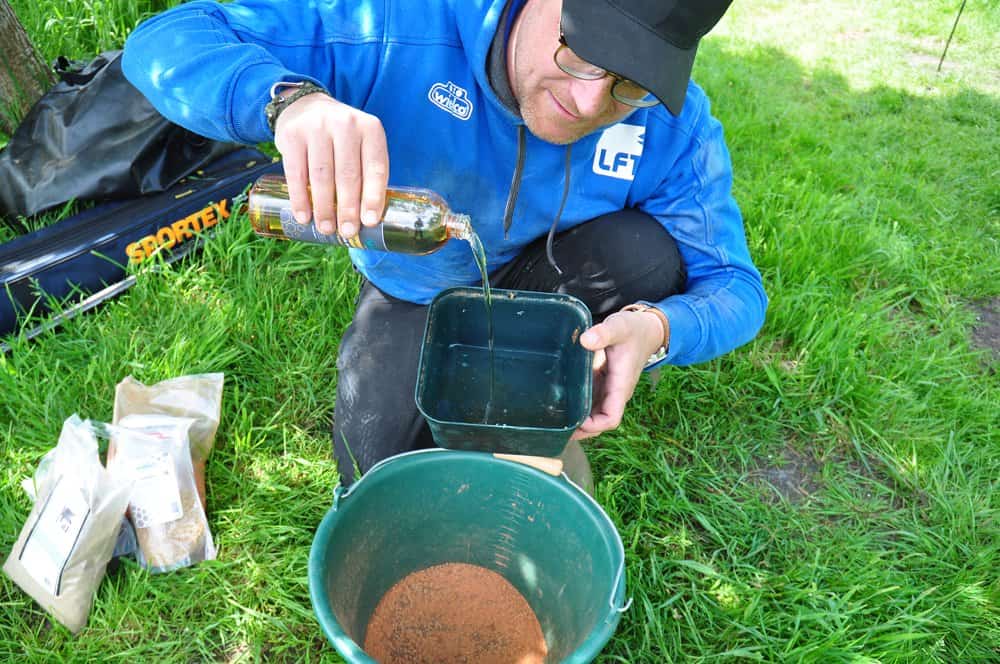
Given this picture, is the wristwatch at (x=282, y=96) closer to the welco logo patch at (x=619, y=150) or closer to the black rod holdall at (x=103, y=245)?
the welco logo patch at (x=619, y=150)

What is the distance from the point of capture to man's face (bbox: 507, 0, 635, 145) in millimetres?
1339

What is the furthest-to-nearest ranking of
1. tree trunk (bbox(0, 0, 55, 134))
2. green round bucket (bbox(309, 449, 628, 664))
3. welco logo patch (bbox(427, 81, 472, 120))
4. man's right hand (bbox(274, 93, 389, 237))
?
1. tree trunk (bbox(0, 0, 55, 134))
2. welco logo patch (bbox(427, 81, 472, 120))
3. green round bucket (bbox(309, 449, 628, 664))
4. man's right hand (bbox(274, 93, 389, 237))

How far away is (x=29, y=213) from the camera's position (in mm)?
2459

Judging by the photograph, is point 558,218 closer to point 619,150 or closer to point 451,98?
point 619,150

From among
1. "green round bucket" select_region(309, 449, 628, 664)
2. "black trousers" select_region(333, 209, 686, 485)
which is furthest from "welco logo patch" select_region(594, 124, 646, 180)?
"green round bucket" select_region(309, 449, 628, 664)

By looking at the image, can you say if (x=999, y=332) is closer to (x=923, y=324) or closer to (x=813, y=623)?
(x=923, y=324)

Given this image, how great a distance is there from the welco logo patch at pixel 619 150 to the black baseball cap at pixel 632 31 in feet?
1.40

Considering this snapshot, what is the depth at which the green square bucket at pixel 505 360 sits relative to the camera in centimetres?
173

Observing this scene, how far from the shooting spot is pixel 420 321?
1925 millimetres

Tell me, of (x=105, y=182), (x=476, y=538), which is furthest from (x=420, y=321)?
(x=105, y=182)

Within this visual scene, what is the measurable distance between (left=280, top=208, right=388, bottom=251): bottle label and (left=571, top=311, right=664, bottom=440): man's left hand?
50cm

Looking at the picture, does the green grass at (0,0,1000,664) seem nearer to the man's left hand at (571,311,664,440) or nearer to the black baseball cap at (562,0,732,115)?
the man's left hand at (571,311,664,440)

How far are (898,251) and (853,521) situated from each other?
135 centimetres

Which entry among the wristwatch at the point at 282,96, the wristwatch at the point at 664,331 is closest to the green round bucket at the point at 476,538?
the wristwatch at the point at 664,331
